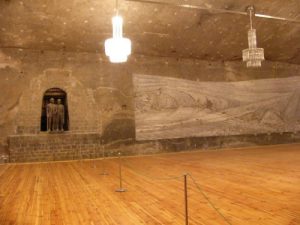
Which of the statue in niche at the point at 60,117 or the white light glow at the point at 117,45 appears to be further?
the statue in niche at the point at 60,117

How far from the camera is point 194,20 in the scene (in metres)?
10.3

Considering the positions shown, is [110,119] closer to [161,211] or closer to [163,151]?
[163,151]

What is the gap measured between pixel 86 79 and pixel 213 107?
5279mm

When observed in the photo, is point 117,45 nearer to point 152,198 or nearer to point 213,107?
point 152,198

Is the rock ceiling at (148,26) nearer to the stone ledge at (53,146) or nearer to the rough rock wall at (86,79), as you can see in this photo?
the rough rock wall at (86,79)

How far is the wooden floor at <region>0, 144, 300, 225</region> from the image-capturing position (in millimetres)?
3529

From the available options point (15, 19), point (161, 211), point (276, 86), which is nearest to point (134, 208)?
point (161, 211)

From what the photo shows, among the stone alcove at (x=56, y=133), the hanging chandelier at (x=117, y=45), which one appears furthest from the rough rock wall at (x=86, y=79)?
the hanging chandelier at (x=117, y=45)

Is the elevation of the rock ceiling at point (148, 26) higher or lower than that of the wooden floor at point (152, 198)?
higher

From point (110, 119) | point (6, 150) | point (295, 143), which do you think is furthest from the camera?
point (295, 143)

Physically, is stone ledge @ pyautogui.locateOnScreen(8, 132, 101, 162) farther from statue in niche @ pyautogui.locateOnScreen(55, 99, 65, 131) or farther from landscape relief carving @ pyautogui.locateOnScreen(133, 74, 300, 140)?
landscape relief carving @ pyautogui.locateOnScreen(133, 74, 300, 140)

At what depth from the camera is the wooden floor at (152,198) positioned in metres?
3.53

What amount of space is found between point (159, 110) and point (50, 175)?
560 centimetres

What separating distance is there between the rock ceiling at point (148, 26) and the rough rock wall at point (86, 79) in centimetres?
33
